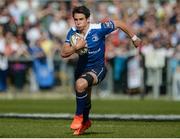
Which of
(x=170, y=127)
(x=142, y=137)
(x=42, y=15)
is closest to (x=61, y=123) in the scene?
(x=170, y=127)

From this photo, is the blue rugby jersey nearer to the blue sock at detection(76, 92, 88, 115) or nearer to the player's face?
the player's face

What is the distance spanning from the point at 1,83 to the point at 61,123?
10605mm

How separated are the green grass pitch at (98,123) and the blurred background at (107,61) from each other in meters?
1.82

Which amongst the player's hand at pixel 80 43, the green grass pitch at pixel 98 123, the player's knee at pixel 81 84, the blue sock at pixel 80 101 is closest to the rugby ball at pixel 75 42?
the player's hand at pixel 80 43

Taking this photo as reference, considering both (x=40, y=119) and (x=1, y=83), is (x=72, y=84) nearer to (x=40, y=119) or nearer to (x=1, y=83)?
(x=1, y=83)

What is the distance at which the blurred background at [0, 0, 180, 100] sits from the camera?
24188 mm

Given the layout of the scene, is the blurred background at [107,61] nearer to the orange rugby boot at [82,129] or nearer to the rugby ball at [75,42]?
the orange rugby boot at [82,129]

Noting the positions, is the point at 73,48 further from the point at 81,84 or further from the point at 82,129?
the point at 82,129

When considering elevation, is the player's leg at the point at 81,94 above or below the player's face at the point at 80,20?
below

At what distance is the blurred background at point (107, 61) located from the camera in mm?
24188

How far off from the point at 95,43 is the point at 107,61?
1305cm

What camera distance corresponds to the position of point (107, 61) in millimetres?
24438

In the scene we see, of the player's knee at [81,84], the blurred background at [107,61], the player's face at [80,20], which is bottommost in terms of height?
the blurred background at [107,61]

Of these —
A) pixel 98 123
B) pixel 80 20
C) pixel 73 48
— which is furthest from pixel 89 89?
pixel 98 123
